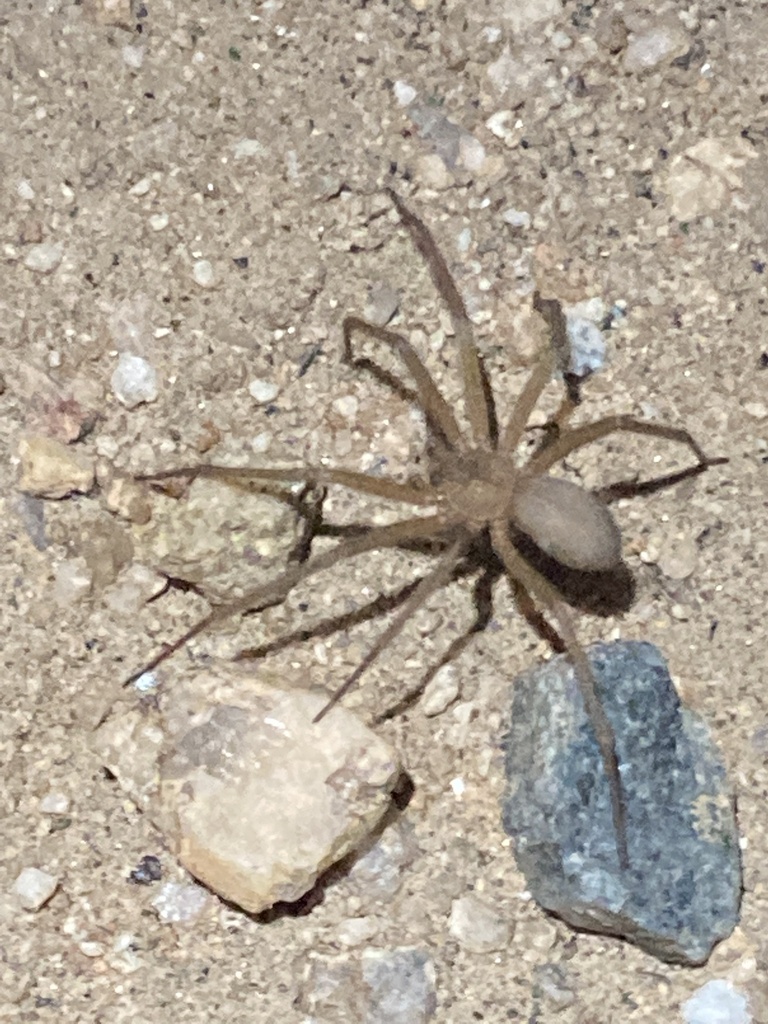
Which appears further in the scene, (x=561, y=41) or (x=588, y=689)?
(x=561, y=41)

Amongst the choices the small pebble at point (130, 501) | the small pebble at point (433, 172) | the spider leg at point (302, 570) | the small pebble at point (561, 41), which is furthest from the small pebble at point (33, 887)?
the small pebble at point (561, 41)

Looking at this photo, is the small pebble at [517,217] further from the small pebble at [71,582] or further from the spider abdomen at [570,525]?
the small pebble at [71,582]

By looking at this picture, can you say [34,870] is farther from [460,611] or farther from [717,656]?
[717,656]

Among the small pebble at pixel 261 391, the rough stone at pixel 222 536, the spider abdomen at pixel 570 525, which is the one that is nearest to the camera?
the spider abdomen at pixel 570 525

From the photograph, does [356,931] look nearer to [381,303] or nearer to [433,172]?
[381,303]

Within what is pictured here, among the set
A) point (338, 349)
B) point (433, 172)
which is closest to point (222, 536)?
point (338, 349)
